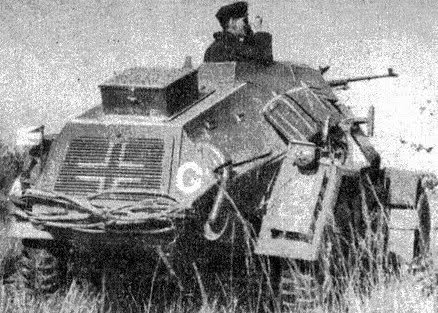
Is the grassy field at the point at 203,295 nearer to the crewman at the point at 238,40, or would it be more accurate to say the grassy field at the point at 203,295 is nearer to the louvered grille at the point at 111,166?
the louvered grille at the point at 111,166

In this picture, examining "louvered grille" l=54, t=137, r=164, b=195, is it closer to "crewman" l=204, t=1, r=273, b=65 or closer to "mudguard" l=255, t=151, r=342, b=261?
"mudguard" l=255, t=151, r=342, b=261

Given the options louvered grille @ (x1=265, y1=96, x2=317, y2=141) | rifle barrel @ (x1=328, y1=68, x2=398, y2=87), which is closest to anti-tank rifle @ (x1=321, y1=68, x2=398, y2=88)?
rifle barrel @ (x1=328, y1=68, x2=398, y2=87)

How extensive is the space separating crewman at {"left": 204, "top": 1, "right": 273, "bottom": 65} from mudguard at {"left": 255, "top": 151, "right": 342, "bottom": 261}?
6.22ft

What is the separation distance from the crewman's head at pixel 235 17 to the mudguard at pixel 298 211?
2.51 m

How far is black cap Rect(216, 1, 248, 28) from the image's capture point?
8.61m

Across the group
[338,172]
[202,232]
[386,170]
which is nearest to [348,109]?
[386,170]

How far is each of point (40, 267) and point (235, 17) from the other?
368cm

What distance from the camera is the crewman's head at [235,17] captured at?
28.0 ft

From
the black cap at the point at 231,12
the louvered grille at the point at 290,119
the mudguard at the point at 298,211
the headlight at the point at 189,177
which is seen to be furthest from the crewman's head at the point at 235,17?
the headlight at the point at 189,177

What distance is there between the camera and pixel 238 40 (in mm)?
8305

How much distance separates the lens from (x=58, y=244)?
6430 millimetres

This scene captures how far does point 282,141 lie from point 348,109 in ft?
6.20

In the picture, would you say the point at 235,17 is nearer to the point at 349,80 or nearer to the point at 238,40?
the point at 238,40

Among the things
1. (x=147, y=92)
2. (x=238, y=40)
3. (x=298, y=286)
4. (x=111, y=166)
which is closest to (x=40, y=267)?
(x=111, y=166)
